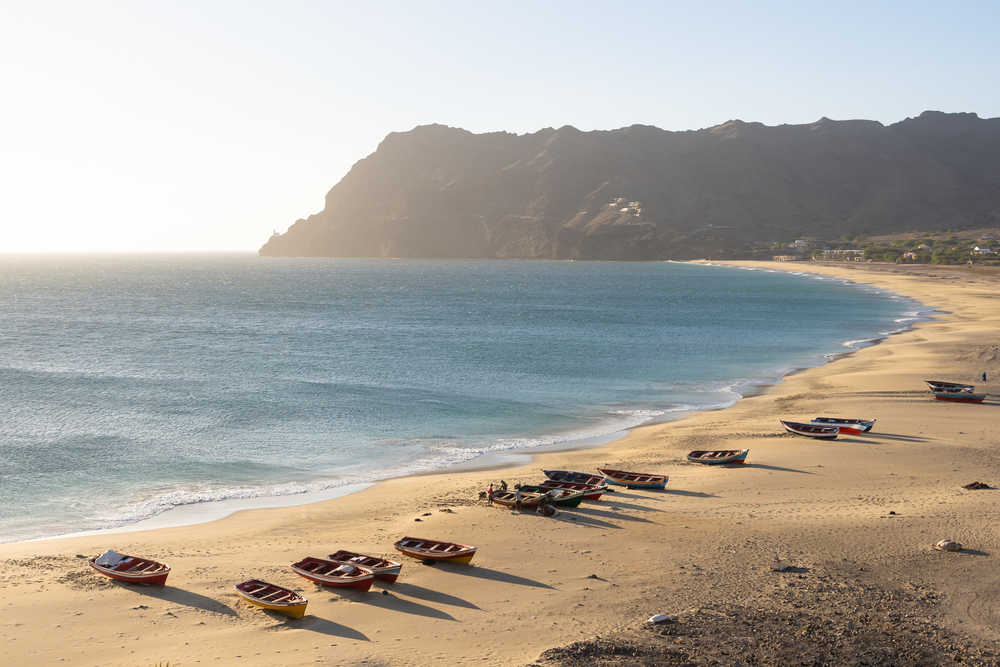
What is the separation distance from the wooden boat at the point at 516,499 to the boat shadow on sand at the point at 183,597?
10.6 meters

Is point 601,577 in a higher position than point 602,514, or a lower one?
higher

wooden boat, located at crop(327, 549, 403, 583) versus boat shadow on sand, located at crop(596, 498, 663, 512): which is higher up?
wooden boat, located at crop(327, 549, 403, 583)

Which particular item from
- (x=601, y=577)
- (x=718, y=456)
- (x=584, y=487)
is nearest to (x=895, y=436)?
(x=718, y=456)

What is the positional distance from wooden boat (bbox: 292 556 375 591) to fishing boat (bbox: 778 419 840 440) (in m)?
25.1

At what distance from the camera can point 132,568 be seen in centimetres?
2112

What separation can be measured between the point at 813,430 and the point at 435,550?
23334 millimetres

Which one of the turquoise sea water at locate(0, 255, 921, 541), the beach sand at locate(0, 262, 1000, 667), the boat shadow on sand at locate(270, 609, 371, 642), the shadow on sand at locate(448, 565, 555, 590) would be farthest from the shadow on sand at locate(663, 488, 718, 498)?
the boat shadow on sand at locate(270, 609, 371, 642)

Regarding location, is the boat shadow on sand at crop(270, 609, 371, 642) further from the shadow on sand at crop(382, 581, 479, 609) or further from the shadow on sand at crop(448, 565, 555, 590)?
the shadow on sand at crop(448, 565, 555, 590)

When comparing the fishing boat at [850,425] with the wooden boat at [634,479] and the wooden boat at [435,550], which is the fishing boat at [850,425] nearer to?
the wooden boat at [634,479]

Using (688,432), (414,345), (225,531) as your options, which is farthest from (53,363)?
(688,432)

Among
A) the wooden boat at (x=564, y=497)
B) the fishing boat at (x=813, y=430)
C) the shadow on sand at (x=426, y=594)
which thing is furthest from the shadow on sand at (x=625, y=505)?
the fishing boat at (x=813, y=430)

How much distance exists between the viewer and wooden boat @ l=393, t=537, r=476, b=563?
71.3ft

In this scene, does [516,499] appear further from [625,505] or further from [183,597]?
[183,597]

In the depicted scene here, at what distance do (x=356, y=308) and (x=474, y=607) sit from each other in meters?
109
